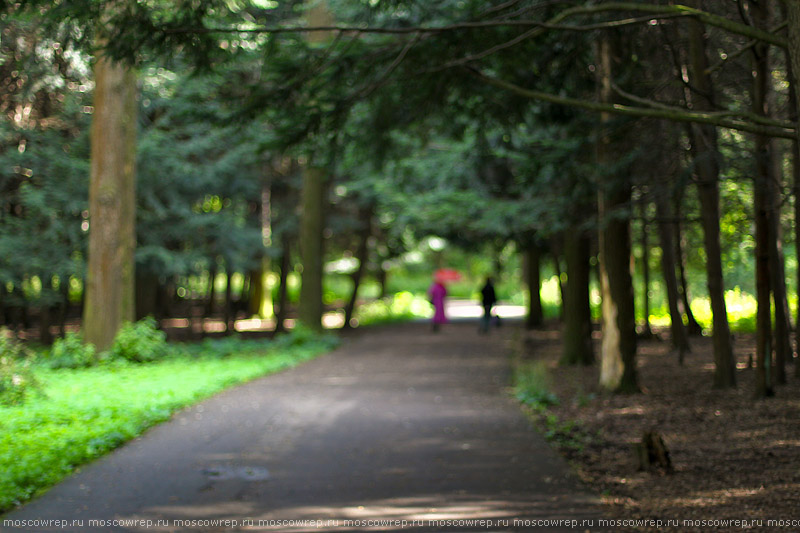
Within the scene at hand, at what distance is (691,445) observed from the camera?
26.6ft

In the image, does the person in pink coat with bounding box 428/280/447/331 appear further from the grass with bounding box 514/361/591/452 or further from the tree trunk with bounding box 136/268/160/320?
the grass with bounding box 514/361/591/452

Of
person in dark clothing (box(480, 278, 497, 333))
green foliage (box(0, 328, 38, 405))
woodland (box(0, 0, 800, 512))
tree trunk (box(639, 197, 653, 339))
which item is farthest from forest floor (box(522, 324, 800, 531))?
person in dark clothing (box(480, 278, 497, 333))

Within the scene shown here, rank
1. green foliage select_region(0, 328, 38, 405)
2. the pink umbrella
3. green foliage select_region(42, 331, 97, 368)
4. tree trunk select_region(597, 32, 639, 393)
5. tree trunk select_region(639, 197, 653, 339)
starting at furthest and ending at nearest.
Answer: the pink umbrella, tree trunk select_region(639, 197, 653, 339), green foliage select_region(42, 331, 97, 368), tree trunk select_region(597, 32, 639, 393), green foliage select_region(0, 328, 38, 405)

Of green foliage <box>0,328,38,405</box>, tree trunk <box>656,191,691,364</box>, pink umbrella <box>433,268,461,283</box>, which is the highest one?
pink umbrella <box>433,268,461,283</box>

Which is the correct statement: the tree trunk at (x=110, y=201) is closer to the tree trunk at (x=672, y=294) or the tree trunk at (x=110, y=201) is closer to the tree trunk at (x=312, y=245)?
the tree trunk at (x=312, y=245)

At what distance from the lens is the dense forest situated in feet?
26.7

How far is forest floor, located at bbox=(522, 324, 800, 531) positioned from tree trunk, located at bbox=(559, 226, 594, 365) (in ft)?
5.79

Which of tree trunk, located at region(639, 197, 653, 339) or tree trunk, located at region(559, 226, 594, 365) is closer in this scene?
tree trunk, located at region(559, 226, 594, 365)

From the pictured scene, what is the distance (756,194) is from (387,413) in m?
5.48

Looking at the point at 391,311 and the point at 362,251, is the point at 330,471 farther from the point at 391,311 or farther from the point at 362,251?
the point at 391,311

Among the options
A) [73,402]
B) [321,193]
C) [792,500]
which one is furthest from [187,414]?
[321,193]

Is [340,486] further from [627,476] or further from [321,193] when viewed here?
[321,193]

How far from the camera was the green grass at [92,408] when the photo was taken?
6.76m

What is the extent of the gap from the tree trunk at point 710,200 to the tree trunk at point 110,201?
11460mm
